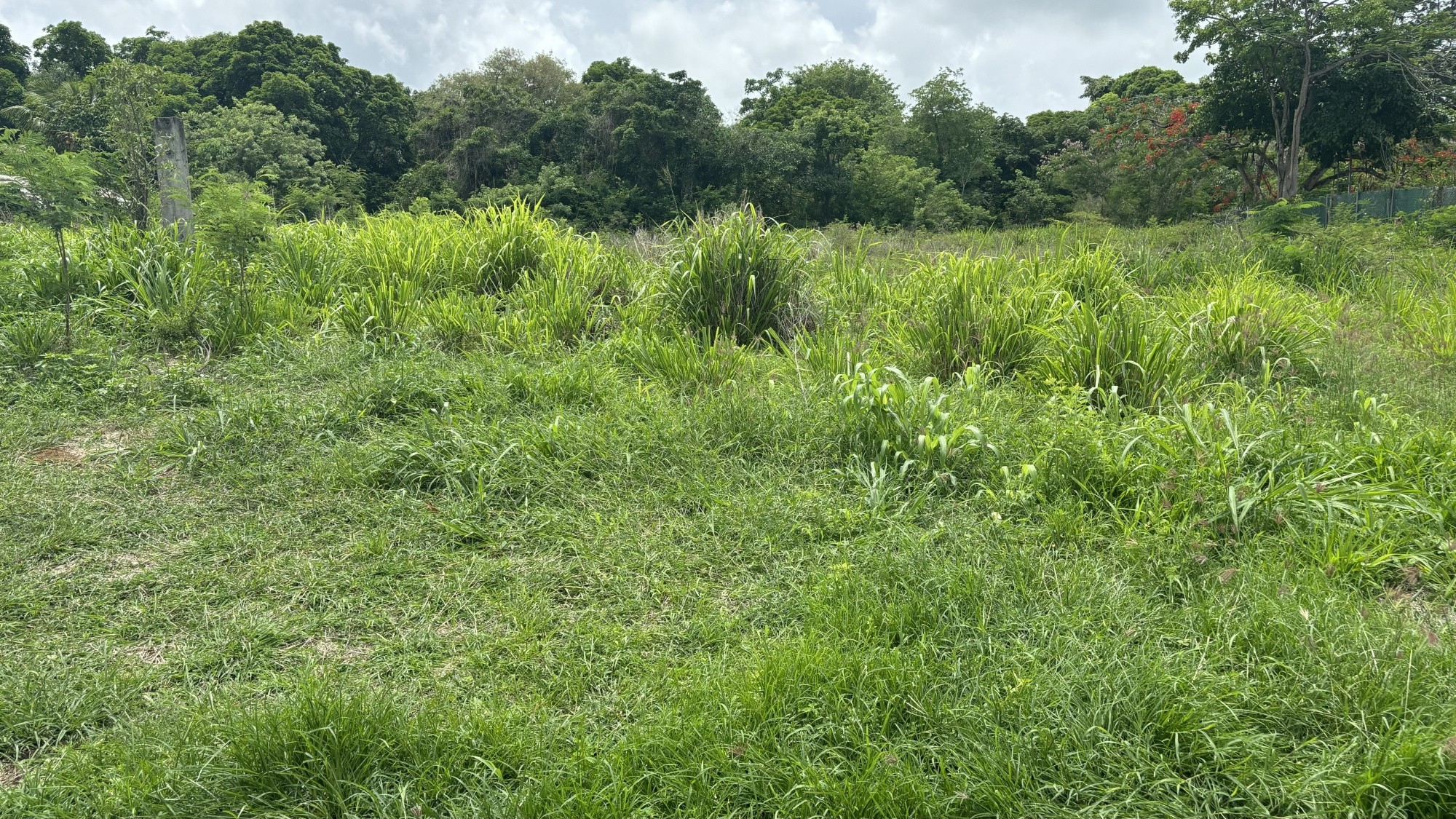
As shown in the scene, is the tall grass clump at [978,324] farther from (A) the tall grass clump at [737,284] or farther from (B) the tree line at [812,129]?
(B) the tree line at [812,129]

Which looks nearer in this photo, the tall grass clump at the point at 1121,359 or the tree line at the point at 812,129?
the tall grass clump at the point at 1121,359

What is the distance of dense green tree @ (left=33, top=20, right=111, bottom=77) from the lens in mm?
34562

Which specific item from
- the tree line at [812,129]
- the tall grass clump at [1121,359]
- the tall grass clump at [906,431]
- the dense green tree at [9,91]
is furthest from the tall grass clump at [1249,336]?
the dense green tree at [9,91]

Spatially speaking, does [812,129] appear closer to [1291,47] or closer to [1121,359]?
[1291,47]

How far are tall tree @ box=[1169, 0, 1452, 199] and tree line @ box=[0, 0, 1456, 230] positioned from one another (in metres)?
0.04

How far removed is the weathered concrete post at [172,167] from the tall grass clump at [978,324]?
533 centimetres

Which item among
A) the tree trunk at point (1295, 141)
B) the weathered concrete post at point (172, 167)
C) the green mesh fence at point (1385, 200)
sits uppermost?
the tree trunk at point (1295, 141)

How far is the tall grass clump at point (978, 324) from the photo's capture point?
13.9 feet

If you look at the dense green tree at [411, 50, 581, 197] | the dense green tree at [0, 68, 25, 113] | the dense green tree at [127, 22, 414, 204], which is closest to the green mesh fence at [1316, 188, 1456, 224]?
Result: the dense green tree at [411, 50, 581, 197]

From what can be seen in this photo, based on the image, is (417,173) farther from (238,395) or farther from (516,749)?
(516,749)

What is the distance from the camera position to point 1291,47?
1661 cm

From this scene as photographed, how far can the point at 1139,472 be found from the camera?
286cm

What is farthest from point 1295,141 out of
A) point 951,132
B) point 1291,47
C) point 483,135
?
point 483,135

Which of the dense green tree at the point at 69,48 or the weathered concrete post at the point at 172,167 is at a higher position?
the dense green tree at the point at 69,48
